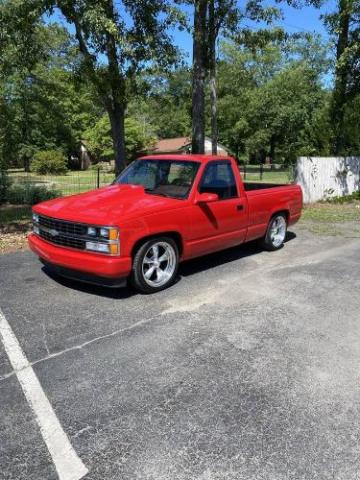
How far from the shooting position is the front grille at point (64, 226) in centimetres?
492

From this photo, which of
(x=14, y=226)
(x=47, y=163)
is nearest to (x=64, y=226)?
(x=14, y=226)

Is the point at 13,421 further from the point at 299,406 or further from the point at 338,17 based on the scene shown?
the point at 338,17

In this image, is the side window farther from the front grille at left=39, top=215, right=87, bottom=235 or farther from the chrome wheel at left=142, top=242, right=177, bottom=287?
the front grille at left=39, top=215, right=87, bottom=235

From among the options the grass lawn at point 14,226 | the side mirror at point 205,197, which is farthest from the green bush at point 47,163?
the side mirror at point 205,197

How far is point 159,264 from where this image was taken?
5.44 meters

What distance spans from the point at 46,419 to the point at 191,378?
1.12 meters

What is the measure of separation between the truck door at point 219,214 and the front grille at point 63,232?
1461 mm

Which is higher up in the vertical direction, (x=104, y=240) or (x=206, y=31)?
(x=206, y=31)

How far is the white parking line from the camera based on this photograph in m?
2.50

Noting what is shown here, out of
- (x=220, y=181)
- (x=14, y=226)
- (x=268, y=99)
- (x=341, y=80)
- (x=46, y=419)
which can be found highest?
(x=268, y=99)

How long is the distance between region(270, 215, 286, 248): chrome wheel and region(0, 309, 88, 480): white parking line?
4.81 metres

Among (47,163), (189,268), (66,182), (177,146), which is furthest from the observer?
(177,146)

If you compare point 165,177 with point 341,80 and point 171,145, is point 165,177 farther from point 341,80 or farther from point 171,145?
point 171,145

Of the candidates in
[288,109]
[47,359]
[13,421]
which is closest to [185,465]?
[13,421]
